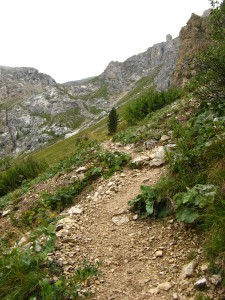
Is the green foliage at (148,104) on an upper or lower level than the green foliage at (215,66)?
lower

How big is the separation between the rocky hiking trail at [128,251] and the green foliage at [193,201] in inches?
12.5

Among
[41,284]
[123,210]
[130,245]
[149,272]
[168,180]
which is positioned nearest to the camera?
[41,284]

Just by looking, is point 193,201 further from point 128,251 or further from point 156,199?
point 128,251

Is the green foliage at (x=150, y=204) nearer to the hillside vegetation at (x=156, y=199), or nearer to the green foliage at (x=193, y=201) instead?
the hillside vegetation at (x=156, y=199)

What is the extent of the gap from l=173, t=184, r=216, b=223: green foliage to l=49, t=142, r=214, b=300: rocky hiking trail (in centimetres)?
32

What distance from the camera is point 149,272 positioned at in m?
4.66

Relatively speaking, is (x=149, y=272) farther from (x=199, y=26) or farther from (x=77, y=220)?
(x=199, y=26)

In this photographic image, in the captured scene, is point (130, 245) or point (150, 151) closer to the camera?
point (130, 245)

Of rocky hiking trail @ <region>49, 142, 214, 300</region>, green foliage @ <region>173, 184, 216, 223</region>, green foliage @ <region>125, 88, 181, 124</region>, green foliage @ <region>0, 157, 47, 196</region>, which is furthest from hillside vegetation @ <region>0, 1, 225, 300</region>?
green foliage @ <region>125, 88, 181, 124</region>

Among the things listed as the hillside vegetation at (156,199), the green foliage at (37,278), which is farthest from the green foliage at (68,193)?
the green foliage at (37,278)

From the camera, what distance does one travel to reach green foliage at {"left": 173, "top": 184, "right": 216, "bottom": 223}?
468 centimetres

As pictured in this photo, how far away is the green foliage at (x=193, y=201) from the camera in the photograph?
4676 mm

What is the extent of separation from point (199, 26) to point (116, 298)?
96038 millimetres

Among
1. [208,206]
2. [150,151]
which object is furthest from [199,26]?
[208,206]
